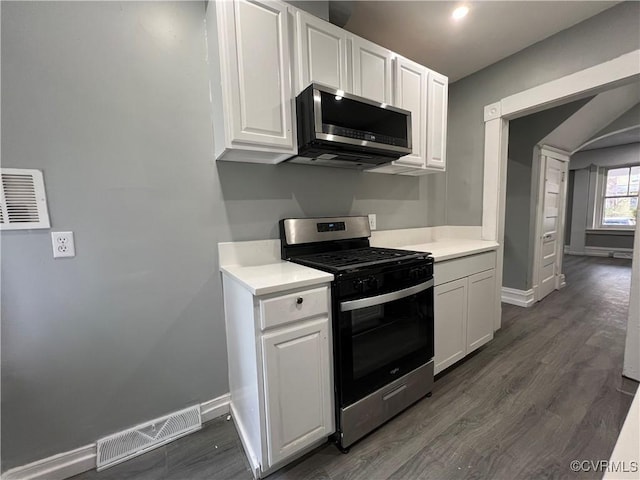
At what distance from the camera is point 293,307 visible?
1.19 m

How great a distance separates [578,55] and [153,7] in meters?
2.92

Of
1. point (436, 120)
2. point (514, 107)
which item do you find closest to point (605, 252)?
point (514, 107)

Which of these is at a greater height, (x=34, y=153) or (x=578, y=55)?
(x=578, y=55)

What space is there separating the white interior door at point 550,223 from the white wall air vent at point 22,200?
14.8 feet

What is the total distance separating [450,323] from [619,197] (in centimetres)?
761

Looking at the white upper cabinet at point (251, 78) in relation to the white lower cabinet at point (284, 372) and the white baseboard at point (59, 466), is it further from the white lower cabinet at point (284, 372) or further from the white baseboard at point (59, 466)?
the white baseboard at point (59, 466)

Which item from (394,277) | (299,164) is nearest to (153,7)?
(299,164)

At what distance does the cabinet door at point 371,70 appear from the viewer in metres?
1.71

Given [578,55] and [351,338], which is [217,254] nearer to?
[351,338]

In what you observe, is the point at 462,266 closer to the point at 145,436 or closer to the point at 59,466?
the point at 145,436

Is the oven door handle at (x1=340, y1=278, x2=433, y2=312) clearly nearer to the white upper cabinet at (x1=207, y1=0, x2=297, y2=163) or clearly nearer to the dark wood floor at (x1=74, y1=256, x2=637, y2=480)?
the dark wood floor at (x1=74, y1=256, x2=637, y2=480)

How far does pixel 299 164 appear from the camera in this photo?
6.13 ft

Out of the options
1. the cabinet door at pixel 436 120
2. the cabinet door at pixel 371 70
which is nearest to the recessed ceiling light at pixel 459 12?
the cabinet door at pixel 436 120

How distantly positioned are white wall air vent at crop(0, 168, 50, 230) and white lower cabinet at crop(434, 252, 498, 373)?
2.14 meters
